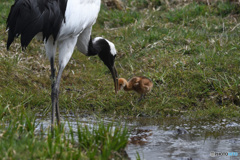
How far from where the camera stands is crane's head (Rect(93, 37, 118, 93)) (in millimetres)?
6422

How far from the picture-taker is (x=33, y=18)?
481cm

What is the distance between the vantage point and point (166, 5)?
9469 mm

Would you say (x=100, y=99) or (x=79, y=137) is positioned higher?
(x=100, y=99)

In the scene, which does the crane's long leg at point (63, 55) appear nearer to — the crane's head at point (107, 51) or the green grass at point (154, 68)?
the green grass at point (154, 68)

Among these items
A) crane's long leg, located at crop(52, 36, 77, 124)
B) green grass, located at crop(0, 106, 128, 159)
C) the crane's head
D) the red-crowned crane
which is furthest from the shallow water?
the crane's head

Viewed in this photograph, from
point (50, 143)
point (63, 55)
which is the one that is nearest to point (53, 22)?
point (63, 55)

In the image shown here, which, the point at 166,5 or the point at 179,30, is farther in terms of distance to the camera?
→ the point at 166,5

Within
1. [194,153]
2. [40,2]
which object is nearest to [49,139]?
[194,153]

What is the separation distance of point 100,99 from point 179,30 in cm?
260

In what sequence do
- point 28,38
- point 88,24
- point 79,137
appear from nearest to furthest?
1. point 79,137
2. point 28,38
3. point 88,24

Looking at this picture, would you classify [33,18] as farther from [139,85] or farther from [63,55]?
[139,85]

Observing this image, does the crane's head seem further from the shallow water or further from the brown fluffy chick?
the shallow water

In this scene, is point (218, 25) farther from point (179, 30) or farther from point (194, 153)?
point (194, 153)

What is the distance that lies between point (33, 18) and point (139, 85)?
178cm
